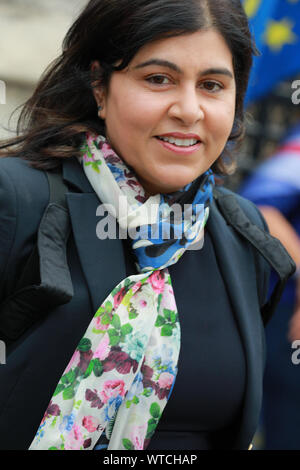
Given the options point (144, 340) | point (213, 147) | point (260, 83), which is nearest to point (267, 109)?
point (260, 83)

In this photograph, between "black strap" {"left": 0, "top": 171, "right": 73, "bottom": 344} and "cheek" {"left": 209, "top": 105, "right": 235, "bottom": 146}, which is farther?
"cheek" {"left": 209, "top": 105, "right": 235, "bottom": 146}

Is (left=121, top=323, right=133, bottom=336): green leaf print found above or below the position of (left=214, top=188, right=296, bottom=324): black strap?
below

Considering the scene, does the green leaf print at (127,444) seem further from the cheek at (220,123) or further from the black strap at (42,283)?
the cheek at (220,123)

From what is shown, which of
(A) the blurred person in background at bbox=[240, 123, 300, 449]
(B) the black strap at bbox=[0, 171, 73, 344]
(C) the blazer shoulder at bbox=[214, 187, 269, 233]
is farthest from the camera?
(A) the blurred person in background at bbox=[240, 123, 300, 449]

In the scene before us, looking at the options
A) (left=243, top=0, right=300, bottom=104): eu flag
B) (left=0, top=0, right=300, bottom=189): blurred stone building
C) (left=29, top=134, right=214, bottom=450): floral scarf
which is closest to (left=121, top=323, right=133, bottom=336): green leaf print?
(left=29, top=134, right=214, bottom=450): floral scarf

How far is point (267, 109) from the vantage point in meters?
5.20

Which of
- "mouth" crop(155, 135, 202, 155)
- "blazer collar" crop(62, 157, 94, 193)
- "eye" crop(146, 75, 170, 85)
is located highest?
"eye" crop(146, 75, 170, 85)

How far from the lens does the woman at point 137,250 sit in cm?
185

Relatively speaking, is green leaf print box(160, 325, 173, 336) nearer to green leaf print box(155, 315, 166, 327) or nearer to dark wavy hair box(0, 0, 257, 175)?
green leaf print box(155, 315, 166, 327)

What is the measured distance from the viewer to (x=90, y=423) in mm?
1849

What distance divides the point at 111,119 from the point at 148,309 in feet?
1.90

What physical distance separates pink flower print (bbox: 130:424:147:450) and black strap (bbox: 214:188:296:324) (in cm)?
67

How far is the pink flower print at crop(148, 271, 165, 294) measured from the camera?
1.99m

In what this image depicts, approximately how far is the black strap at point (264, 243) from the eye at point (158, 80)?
0.56m
